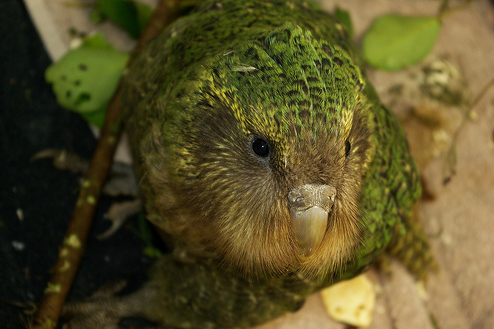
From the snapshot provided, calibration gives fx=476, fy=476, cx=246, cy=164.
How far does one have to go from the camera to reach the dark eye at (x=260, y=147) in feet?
3.87

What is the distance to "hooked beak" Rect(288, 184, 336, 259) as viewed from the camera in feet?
3.74

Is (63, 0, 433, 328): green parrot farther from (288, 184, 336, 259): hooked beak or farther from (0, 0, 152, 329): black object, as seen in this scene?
(0, 0, 152, 329): black object

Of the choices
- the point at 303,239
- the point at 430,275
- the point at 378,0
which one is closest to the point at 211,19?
the point at 303,239

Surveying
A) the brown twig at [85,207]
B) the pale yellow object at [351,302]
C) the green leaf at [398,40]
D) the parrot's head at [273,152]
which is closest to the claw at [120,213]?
the brown twig at [85,207]

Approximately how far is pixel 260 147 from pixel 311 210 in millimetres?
199

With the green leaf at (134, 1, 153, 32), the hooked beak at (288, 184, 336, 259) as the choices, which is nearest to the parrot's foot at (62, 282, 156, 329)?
the hooked beak at (288, 184, 336, 259)

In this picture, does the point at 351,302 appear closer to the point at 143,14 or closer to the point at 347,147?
the point at 347,147

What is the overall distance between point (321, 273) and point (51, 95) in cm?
151

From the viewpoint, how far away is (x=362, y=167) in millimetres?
1353

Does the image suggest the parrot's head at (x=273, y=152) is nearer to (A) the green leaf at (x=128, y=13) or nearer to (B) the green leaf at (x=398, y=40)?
(A) the green leaf at (x=128, y=13)

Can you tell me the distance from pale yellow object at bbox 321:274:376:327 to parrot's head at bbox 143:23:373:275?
88cm

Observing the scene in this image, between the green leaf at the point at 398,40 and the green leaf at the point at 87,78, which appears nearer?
the green leaf at the point at 87,78

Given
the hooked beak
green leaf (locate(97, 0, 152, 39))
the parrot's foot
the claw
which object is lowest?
the parrot's foot

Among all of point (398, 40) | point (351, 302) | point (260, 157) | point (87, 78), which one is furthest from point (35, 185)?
point (398, 40)
